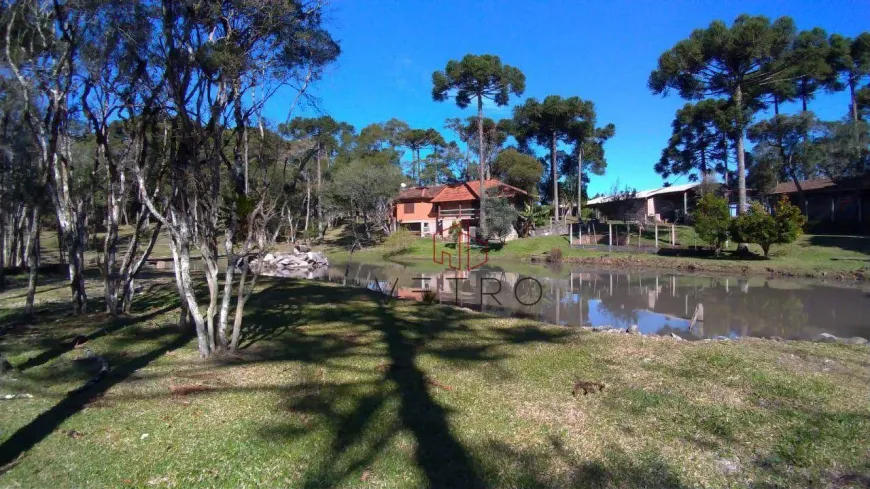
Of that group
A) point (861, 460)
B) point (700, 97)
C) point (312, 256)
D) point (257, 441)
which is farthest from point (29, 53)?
point (700, 97)

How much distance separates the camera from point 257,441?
428 cm

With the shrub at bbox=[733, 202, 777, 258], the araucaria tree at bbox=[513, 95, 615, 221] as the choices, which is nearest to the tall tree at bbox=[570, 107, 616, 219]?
the araucaria tree at bbox=[513, 95, 615, 221]

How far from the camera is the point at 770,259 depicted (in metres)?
26.0

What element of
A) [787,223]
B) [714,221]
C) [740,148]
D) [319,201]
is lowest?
[787,223]

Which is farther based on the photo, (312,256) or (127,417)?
(312,256)

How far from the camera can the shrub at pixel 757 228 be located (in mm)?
24841

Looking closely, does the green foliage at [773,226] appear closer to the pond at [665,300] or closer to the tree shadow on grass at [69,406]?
the pond at [665,300]

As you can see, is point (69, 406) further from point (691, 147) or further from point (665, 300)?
point (691, 147)

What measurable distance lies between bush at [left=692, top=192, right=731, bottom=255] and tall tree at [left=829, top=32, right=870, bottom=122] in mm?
19978

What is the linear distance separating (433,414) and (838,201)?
1709 inches

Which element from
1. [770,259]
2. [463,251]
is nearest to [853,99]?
[770,259]

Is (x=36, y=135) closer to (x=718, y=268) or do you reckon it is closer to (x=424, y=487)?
(x=424, y=487)

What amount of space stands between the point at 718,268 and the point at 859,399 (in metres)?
22.6

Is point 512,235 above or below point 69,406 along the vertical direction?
above
